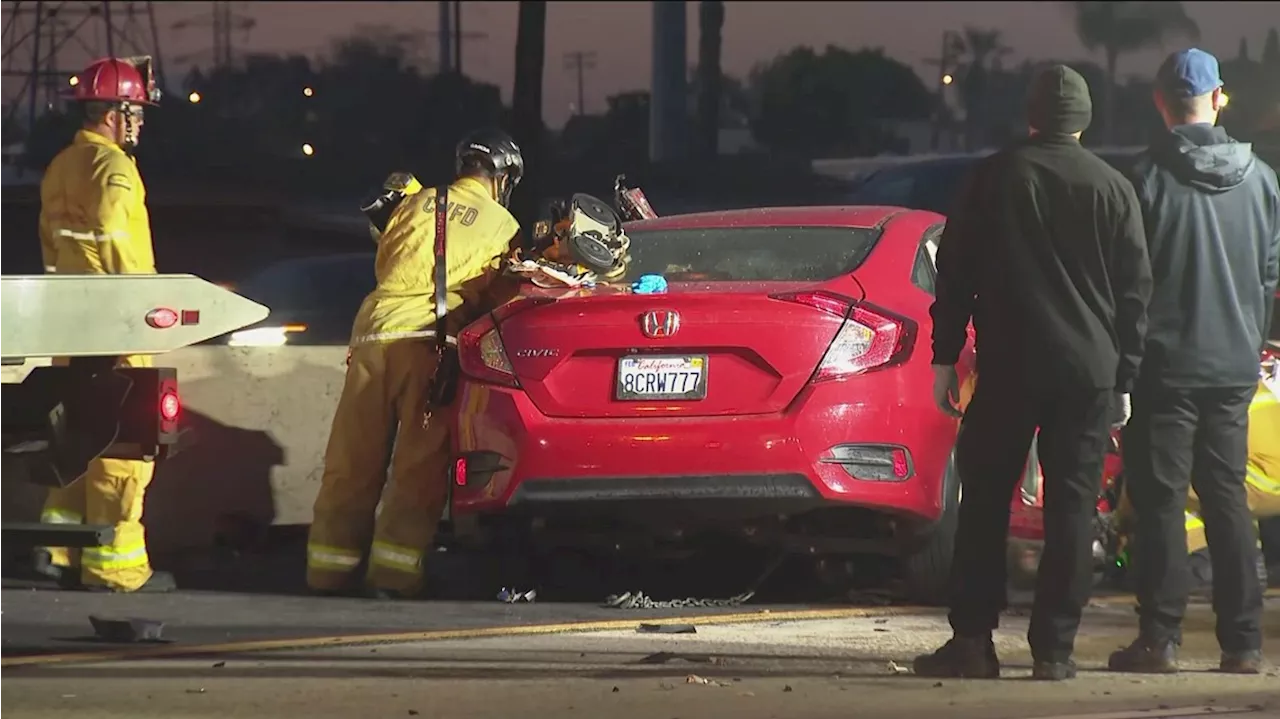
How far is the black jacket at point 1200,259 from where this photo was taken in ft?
22.0

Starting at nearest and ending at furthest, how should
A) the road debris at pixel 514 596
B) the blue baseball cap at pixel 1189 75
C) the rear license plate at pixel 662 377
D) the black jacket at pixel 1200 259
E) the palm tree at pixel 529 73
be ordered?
the black jacket at pixel 1200 259, the blue baseball cap at pixel 1189 75, the rear license plate at pixel 662 377, the road debris at pixel 514 596, the palm tree at pixel 529 73

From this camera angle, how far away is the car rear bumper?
7.66 metres

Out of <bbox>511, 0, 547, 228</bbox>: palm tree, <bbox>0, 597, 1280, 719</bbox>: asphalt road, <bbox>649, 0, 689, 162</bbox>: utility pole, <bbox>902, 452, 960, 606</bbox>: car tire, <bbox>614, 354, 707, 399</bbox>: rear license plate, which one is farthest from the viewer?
<bbox>649, 0, 689, 162</bbox>: utility pole

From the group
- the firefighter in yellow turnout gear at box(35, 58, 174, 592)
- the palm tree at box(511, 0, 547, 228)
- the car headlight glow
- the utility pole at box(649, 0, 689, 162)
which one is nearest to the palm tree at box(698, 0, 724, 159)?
the utility pole at box(649, 0, 689, 162)

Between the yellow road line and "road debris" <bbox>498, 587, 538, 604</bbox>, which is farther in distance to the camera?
"road debris" <bbox>498, 587, 538, 604</bbox>

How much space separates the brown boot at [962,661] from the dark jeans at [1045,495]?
0.12ft

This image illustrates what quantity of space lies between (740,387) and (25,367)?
2773 mm

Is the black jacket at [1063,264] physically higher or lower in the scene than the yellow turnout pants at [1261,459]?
higher

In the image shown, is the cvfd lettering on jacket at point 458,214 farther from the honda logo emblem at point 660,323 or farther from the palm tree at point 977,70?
the palm tree at point 977,70

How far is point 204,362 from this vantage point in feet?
32.2

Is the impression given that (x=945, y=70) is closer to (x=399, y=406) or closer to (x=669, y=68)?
(x=669, y=68)

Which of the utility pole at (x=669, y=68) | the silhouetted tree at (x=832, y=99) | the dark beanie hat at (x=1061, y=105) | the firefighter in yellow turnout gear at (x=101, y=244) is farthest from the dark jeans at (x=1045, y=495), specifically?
the silhouetted tree at (x=832, y=99)

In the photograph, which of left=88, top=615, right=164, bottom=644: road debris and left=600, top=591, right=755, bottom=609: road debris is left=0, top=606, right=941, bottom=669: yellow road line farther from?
left=600, top=591, right=755, bottom=609: road debris

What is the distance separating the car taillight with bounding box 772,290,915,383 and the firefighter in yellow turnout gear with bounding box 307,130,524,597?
1476mm
